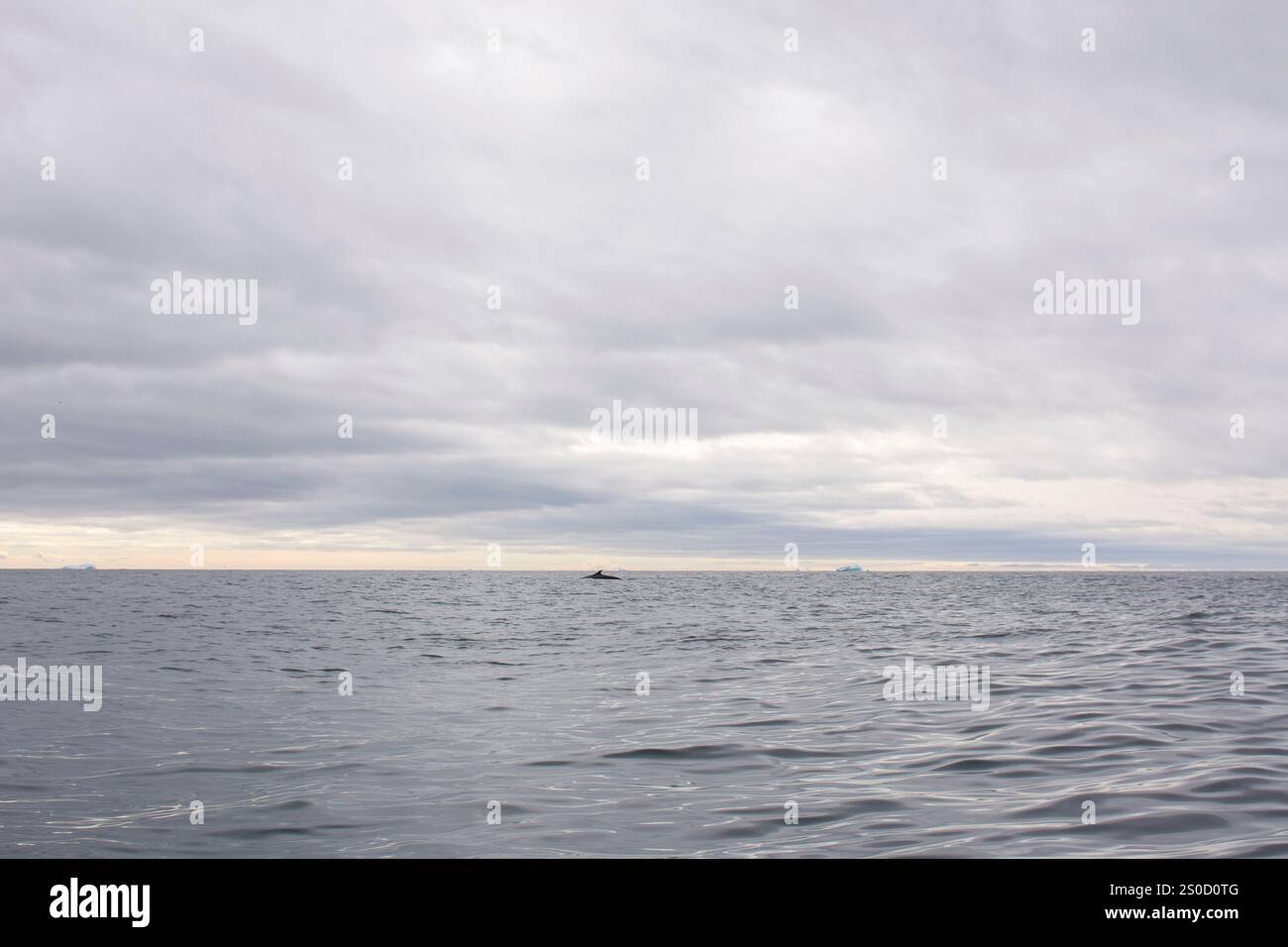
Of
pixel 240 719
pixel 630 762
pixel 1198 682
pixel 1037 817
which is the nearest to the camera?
pixel 1037 817

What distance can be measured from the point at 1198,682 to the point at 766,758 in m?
14.2

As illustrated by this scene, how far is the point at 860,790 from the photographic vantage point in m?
12.9

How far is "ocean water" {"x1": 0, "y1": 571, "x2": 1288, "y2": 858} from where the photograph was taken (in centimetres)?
1074

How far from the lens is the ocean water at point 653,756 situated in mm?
10742

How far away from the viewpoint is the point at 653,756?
51.3 ft
